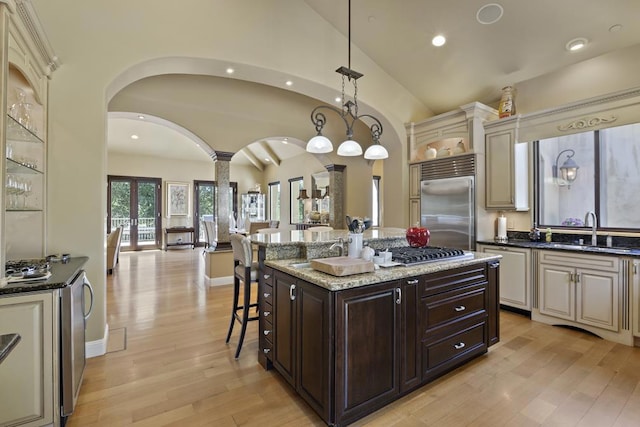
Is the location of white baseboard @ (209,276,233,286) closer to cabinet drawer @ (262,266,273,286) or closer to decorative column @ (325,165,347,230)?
decorative column @ (325,165,347,230)

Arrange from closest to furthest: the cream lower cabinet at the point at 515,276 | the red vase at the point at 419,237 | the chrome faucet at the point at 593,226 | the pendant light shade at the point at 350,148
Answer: the red vase at the point at 419,237
the pendant light shade at the point at 350,148
the chrome faucet at the point at 593,226
the cream lower cabinet at the point at 515,276

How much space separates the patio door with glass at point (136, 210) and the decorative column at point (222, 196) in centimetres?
572

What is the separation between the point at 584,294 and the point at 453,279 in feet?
6.48

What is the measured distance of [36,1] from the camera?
2.48 meters

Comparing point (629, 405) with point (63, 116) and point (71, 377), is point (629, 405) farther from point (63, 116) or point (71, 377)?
point (63, 116)

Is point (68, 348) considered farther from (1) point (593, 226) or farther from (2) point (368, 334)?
(1) point (593, 226)

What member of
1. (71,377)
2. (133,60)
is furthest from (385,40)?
(71,377)

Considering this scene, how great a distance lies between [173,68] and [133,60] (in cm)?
47

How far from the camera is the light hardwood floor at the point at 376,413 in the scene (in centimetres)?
192

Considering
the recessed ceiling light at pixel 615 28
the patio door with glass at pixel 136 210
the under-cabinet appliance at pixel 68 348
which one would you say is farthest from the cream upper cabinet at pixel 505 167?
the patio door with glass at pixel 136 210

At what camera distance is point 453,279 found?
235 cm

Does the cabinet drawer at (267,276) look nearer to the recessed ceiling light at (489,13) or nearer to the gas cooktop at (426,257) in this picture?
the gas cooktop at (426,257)

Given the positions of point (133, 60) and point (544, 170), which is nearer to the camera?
point (133, 60)

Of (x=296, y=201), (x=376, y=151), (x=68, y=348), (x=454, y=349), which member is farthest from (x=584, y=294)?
(x=296, y=201)
